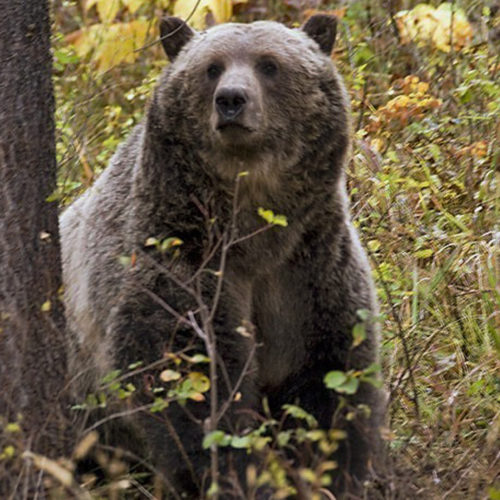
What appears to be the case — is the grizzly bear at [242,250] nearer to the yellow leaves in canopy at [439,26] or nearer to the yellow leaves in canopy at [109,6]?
the yellow leaves in canopy at [109,6]

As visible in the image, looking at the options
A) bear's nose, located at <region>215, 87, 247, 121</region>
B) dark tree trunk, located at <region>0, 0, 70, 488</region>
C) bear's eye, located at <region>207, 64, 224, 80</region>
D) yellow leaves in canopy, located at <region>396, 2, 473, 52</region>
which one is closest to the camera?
dark tree trunk, located at <region>0, 0, 70, 488</region>

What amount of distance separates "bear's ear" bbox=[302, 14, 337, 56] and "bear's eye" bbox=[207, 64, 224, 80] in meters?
0.51

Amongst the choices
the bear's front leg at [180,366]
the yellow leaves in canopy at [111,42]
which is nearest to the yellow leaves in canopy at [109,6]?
the yellow leaves in canopy at [111,42]

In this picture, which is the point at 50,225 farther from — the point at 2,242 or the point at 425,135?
the point at 425,135

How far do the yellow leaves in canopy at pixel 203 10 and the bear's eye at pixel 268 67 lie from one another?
2.44 meters

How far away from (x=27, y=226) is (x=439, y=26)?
13.8 feet

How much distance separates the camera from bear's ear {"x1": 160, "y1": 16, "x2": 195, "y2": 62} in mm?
5133

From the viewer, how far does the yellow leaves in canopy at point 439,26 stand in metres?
7.72

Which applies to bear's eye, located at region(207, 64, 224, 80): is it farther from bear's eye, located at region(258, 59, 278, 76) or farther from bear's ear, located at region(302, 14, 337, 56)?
bear's ear, located at region(302, 14, 337, 56)

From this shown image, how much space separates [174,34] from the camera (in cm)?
514

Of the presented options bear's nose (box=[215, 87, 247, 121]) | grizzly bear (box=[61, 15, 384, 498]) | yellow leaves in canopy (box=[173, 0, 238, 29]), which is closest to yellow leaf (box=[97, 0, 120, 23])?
yellow leaves in canopy (box=[173, 0, 238, 29])

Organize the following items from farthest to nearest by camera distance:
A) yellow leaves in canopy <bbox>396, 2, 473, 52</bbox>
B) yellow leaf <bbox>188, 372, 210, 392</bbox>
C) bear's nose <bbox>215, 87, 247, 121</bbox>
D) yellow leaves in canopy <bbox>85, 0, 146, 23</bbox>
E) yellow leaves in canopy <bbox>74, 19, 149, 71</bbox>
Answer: yellow leaves in canopy <bbox>396, 2, 473, 52</bbox> < yellow leaves in canopy <bbox>74, 19, 149, 71</bbox> < yellow leaves in canopy <bbox>85, 0, 146, 23</bbox> < bear's nose <bbox>215, 87, 247, 121</bbox> < yellow leaf <bbox>188, 372, 210, 392</bbox>

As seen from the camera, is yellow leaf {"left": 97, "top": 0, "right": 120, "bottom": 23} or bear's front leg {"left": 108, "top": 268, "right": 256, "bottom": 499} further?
yellow leaf {"left": 97, "top": 0, "right": 120, "bottom": 23}

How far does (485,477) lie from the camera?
172 inches
